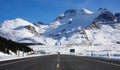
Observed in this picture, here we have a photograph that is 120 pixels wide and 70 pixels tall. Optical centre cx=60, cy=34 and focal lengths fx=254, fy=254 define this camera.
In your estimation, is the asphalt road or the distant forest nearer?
the asphalt road

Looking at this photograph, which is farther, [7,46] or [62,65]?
[7,46]

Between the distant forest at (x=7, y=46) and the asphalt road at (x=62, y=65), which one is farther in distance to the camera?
the distant forest at (x=7, y=46)

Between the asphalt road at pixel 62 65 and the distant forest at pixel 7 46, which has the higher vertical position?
the distant forest at pixel 7 46

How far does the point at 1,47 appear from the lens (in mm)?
52625

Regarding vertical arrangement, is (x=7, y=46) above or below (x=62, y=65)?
above

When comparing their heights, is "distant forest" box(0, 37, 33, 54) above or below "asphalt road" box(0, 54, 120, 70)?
above
